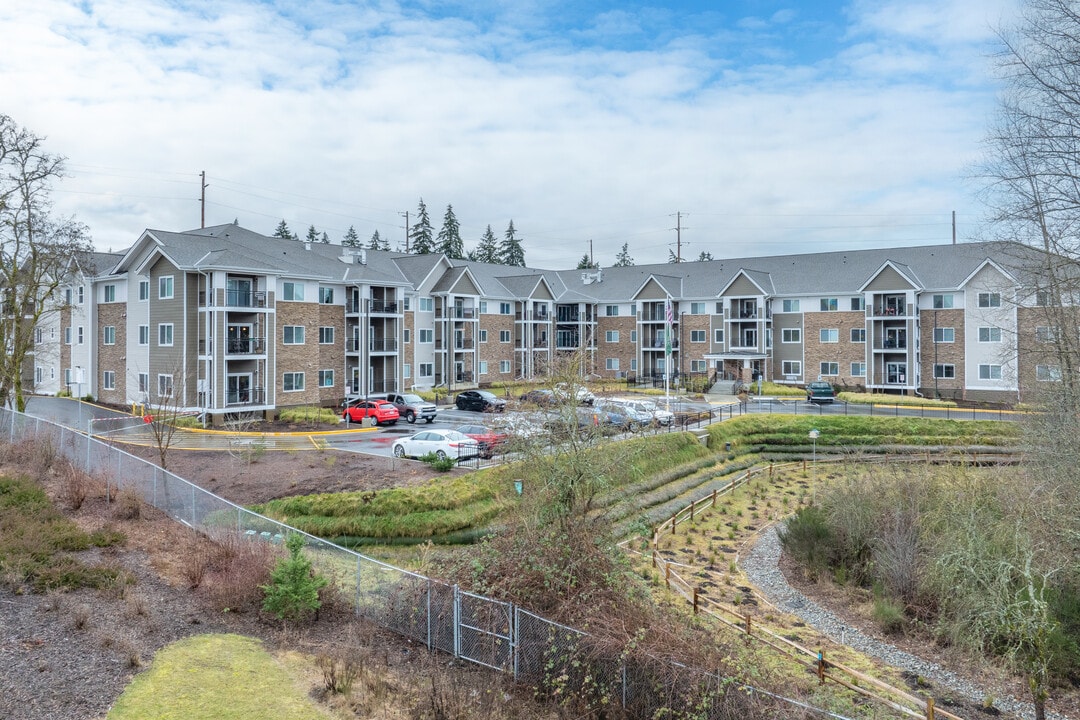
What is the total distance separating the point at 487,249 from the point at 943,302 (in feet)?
219

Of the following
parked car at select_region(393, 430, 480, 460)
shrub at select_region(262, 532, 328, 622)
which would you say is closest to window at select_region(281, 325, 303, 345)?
parked car at select_region(393, 430, 480, 460)

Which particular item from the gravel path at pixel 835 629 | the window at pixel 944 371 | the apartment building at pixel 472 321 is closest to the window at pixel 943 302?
the apartment building at pixel 472 321

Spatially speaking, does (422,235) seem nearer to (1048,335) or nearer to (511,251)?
(511,251)

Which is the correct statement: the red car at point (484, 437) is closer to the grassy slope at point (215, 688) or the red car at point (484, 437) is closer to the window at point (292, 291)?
the grassy slope at point (215, 688)

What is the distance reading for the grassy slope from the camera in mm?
10414

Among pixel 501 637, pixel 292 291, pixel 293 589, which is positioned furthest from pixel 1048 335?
pixel 292 291

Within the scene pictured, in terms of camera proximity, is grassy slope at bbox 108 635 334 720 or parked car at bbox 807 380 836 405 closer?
grassy slope at bbox 108 635 334 720

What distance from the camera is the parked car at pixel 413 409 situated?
40719 millimetres

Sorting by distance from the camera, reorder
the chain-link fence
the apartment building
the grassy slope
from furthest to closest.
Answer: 1. the apartment building
2. the chain-link fence
3. the grassy slope

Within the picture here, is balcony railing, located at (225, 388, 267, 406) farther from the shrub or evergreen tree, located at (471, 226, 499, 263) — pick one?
evergreen tree, located at (471, 226, 499, 263)

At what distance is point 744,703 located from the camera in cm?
998

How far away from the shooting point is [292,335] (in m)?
42.8

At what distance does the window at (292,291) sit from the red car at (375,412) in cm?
818

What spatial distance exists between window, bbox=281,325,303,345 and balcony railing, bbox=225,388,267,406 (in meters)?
3.61
